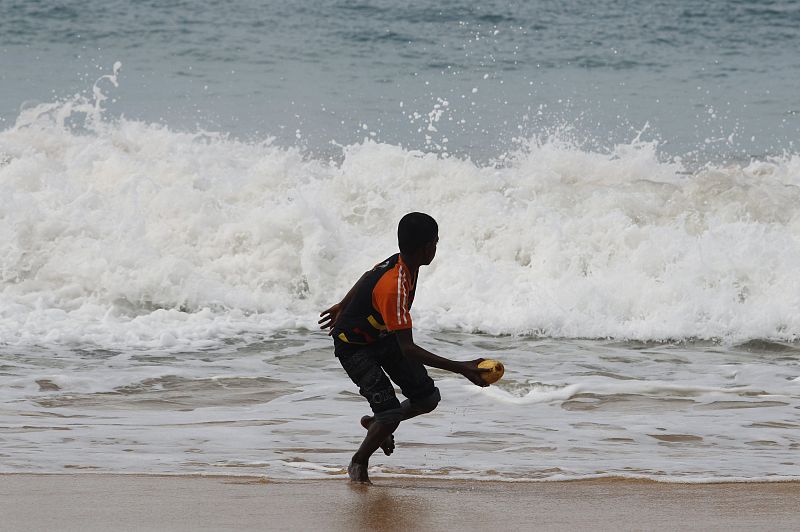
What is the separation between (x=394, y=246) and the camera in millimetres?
12203

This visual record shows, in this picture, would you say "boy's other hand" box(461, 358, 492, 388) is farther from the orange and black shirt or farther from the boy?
the orange and black shirt

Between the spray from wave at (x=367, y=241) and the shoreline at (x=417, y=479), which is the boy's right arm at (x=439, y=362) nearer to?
the shoreline at (x=417, y=479)

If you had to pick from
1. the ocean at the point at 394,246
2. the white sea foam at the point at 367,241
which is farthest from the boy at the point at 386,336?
the white sea foam at the point at 367,241

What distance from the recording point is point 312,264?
11.5 metres

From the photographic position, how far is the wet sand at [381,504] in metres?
4.39

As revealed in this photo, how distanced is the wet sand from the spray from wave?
14.3ft

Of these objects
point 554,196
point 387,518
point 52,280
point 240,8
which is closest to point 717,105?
point 554,196

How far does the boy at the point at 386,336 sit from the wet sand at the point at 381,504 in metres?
0.31

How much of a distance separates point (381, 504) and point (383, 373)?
0.60m

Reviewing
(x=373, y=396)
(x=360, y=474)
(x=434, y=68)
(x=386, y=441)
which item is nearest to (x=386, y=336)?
(x=373, y=396)

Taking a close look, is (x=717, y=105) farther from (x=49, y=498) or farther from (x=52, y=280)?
(x=49, y=498)

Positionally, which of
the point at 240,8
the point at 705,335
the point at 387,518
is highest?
the point at 240,8

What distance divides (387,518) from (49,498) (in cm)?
138

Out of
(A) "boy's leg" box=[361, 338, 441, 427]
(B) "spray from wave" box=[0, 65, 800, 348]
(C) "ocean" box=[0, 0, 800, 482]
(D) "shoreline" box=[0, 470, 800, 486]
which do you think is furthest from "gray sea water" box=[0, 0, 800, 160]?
(A) "boy's leg" box=[361, 338, 441, 427]
